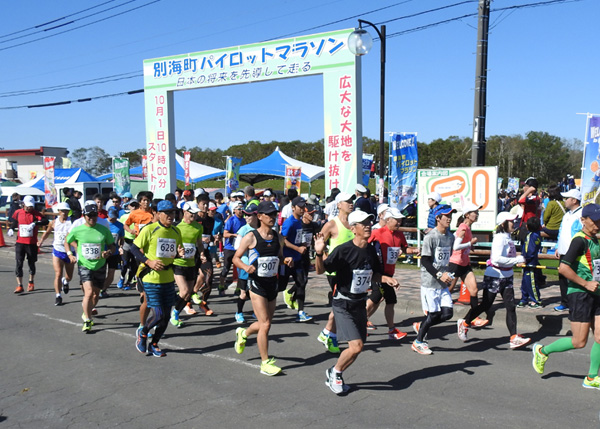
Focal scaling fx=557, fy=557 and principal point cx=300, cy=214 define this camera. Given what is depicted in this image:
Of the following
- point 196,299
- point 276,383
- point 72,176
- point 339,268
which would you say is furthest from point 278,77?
point 72,176

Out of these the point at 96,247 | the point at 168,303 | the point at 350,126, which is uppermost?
the point at 350,126

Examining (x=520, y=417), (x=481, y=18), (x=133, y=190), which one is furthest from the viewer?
(x=133, y=190)

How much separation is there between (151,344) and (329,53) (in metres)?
9.56

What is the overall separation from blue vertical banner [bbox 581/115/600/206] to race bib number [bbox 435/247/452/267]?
168 inches

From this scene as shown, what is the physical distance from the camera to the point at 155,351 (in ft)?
23.0

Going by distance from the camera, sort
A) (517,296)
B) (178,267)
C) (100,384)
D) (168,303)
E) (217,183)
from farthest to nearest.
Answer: (217,183) → (517,296) → (178,267) → (168,303) → (100,384)

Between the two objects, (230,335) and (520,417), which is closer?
(520,417)

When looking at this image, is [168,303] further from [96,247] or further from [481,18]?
[481,18]

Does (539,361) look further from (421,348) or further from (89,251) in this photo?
(89,251)

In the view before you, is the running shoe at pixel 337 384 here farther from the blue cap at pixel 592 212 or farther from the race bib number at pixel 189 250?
the race bib number at pixel 189 250

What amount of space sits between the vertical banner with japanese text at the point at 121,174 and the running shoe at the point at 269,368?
1853cm

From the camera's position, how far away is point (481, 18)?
1280 cm

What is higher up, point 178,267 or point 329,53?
point 329,53

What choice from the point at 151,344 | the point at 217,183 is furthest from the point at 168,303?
the point at 217,183
